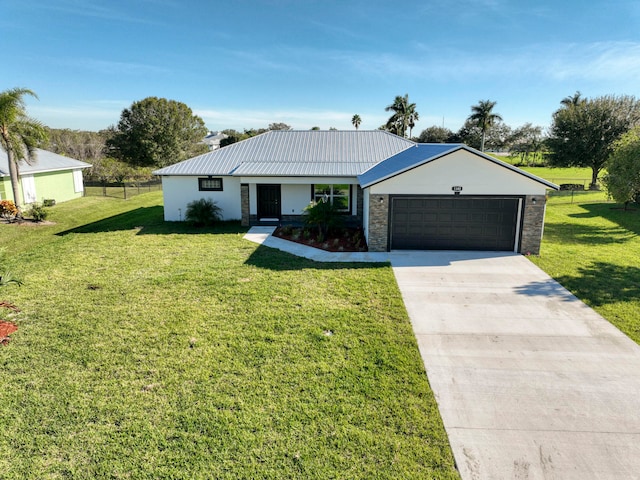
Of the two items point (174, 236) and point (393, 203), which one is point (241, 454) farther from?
point (174, 236)

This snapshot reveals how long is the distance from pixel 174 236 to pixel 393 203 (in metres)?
9.57

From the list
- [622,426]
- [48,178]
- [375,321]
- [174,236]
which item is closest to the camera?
[622,426]

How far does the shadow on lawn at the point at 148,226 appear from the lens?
720 inches

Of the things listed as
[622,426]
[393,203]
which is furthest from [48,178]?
[622,426]

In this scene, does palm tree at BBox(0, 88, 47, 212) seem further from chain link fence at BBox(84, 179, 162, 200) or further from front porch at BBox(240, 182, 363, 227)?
front porch at BBox(240, 182, 363, 227)

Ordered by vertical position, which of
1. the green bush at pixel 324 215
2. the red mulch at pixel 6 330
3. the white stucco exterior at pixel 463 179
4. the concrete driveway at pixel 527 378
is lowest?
the concrete driveway at pixel 527 378

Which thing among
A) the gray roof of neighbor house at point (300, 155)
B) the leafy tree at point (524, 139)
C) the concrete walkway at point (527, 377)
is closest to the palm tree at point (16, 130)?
the gray roof of neighbor house at point (300, 155)

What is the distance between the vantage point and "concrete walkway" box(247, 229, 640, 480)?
199 inches

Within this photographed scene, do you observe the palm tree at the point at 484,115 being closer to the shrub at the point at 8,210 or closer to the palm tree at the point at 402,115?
the palm tree at the point at 402,115

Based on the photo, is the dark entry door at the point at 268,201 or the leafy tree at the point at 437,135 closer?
the dark entry door at the point at 268,201

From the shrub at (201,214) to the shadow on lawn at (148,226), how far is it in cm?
35

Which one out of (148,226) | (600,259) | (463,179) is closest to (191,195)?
(148,226)

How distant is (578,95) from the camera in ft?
171

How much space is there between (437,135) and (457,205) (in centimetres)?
5730
